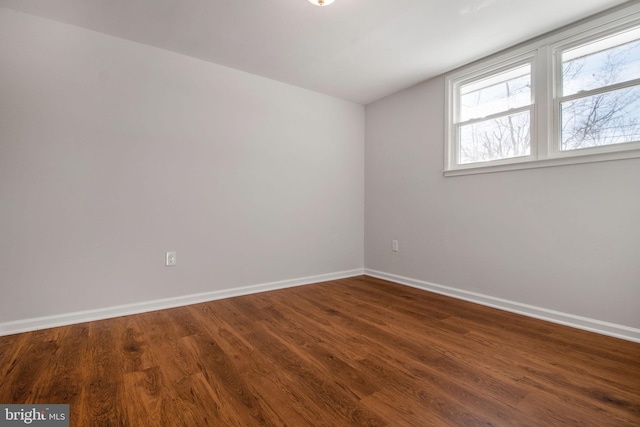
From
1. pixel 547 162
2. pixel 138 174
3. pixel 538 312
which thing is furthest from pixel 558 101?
pixel 138 174

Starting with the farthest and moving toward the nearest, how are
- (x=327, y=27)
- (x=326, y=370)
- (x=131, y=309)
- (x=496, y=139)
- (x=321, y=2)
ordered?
1. (x=496, y=139)
2. (x=131, y=309)
3. (x=327, y=27)
4. (x=321, y=2)
5. (x=326, y=370)

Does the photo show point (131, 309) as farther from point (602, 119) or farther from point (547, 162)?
point (602, 119)

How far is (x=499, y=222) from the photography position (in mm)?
2695

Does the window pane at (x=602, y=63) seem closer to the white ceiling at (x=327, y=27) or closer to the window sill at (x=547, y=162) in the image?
the white ceiling at (x=327, y=27)

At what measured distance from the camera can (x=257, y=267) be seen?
10.5ft

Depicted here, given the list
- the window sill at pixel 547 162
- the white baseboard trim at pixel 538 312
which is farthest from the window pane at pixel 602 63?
the white baseboard trim at pixel 538 312

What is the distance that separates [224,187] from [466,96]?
2690 millimetres

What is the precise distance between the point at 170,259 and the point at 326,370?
183cm

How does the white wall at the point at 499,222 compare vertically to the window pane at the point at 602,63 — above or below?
below

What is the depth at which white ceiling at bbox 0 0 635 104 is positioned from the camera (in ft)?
6.80

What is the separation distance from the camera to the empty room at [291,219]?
1.46 metres

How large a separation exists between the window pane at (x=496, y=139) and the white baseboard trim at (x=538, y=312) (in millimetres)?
1326

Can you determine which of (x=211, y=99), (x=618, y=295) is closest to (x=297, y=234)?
(x=211, y=99)

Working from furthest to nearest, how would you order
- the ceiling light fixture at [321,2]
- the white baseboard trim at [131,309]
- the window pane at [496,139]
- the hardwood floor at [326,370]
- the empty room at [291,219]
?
the window pane at [496,139]
the white baseboard trim at [131,309]
the ceiling light fixture at [321,2]
the empty room at [291,219]
the hardwood floor at [326,370]
